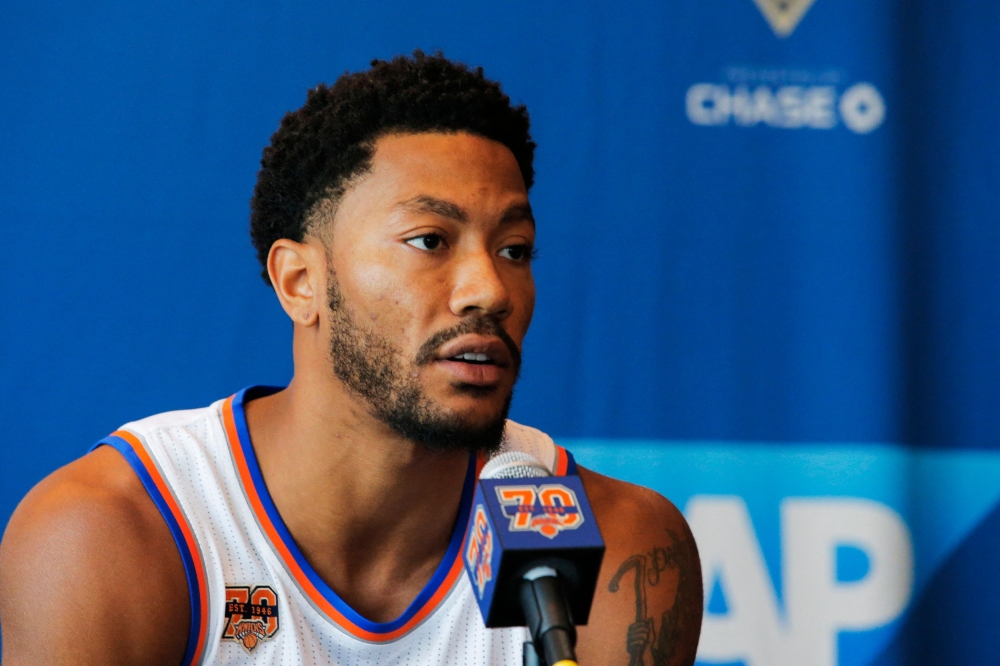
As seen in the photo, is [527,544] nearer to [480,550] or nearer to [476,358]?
[480,550]

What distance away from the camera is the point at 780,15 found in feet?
7.10

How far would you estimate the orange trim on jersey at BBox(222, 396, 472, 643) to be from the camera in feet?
4.07

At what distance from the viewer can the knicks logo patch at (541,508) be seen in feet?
2.51

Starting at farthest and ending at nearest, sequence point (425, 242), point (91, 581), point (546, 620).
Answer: point (425, 242), point (91, 581), point (546, 620)

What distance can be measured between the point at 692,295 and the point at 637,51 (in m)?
0.49

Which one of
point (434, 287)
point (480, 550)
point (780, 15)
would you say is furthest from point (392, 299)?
point (780, 15)

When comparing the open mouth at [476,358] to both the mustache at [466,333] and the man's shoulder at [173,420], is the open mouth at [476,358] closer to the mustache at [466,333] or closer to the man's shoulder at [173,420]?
the mustache at [466,333]

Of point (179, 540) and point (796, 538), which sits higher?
point (179, 540)

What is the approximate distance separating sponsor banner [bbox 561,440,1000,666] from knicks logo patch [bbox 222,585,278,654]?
91 cm

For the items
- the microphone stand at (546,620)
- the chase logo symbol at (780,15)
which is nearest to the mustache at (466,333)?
the microphone stand at (546,620)

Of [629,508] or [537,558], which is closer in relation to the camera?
[537,558]

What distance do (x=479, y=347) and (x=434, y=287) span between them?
9cm

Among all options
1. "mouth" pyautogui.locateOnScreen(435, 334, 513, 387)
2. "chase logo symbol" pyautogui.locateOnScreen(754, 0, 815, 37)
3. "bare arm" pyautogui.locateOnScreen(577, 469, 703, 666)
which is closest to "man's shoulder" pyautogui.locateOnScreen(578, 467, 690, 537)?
"bare arm" pyautogui.locateOnScreen(577, 469, 703, 666)

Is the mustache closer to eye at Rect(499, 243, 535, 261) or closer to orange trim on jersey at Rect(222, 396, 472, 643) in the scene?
eye at Rect(499, 243, 535, 261)
